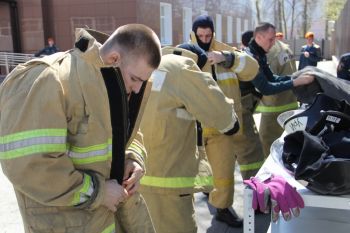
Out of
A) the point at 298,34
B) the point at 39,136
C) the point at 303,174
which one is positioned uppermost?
the point at 39,136

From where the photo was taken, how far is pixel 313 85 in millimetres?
3090

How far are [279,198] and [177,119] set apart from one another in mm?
1025

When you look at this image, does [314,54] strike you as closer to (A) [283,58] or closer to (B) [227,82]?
(A) [283,58]

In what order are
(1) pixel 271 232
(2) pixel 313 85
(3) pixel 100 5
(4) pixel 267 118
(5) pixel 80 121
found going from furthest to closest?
(3) pixel 100 5 < (4) pixel 267 118 < (2) pixel 313 85 < (1) pixel 271 232 < (5) pixel 80 121

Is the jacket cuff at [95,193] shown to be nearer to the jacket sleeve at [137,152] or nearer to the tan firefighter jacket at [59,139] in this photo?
the tan firefighter jacket at [59,139]

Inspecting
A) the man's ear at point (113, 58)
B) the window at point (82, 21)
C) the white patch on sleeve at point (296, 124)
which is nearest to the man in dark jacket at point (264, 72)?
the white patch on sleeve at point (296, 124)

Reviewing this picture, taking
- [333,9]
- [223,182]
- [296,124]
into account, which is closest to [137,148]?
[296,124]

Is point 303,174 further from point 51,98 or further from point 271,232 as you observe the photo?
point 51,98

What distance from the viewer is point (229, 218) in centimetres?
404

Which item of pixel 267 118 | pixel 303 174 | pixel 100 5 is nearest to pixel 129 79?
pixel 303 174

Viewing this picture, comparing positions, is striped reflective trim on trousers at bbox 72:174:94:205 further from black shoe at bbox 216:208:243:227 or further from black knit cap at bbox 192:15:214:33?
black shoe at bbox 216:208:243:227

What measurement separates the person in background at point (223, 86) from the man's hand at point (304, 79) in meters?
0.66

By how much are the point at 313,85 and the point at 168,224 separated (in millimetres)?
1378

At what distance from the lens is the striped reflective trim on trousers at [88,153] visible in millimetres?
1770
